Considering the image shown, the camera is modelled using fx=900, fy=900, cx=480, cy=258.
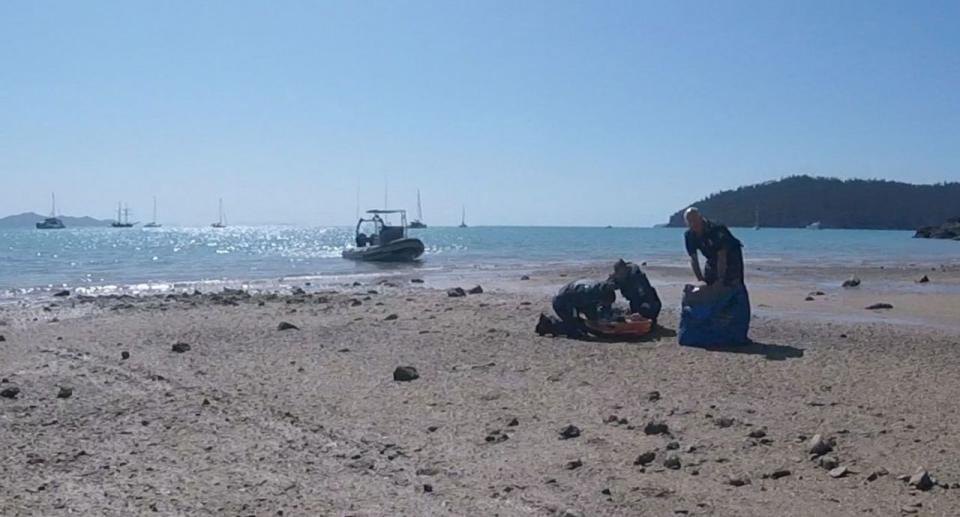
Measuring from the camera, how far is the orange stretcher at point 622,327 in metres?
13.0

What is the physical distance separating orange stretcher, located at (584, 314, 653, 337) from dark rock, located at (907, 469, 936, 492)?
284 inches

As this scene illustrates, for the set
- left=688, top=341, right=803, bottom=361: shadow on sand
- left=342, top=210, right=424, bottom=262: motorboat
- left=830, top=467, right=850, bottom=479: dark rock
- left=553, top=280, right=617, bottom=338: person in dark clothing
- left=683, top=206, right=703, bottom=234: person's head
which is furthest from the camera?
left=342, top=210, right=424, bottom=262: motorboat

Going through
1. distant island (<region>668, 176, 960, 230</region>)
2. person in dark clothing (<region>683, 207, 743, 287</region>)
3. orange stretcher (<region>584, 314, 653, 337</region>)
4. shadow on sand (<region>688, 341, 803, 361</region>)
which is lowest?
shadow on sand (<region>688, 341, 803, 361</region>)

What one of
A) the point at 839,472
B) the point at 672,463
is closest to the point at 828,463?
the point at 839,472

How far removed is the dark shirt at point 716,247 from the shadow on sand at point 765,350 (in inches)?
34.6

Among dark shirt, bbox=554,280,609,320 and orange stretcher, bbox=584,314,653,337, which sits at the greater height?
dark shirt, bbox=554,280,609,320

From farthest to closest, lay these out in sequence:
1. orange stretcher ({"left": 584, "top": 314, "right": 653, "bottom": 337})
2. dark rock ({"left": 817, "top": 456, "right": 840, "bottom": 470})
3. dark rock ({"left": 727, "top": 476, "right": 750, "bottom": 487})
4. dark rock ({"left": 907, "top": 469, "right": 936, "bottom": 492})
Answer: orange stretcher ({"left": 584, "top": 314, "right": 653, "bottom": 337}) < dark rock ({"left": 817, "top": 456, "right": 840, "bottom": 470}) < dark rock ({"left": 727, "top": 476, "right": 750, "bottom": 487}) < dark rock ({"left": 907, "top": 469, "right": 936, "bottom": 492})

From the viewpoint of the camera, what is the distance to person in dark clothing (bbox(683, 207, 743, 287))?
12.0m

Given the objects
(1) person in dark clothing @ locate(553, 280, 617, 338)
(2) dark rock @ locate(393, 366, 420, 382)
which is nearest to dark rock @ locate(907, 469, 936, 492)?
(2) dark rock @ locate(393, 366, 420, 382)

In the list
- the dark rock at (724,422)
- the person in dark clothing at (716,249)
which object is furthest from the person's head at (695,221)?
the dark rock at (724,422)

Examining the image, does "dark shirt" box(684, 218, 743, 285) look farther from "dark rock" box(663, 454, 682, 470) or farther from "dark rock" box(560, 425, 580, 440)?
"dark rock" box(663, 454, 682, 470)

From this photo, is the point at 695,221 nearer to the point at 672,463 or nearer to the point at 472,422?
the point at 472,422

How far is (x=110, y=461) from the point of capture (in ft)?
21.7

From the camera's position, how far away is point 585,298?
44.6 feet
